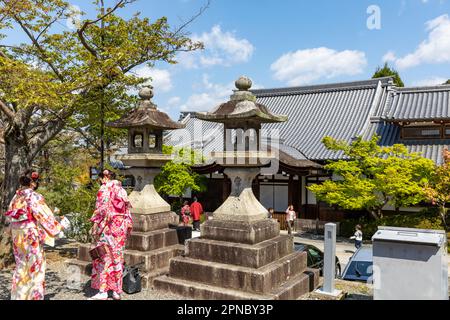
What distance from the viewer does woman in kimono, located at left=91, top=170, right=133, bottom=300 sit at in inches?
Result: 233

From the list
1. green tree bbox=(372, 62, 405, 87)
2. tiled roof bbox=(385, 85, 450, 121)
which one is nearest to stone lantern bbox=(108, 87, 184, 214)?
tiled roof bbox=(385, 85, 450, 121)

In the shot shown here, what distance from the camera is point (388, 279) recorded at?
15.8 feet

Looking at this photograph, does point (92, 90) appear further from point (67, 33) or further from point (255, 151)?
point (255, 151)

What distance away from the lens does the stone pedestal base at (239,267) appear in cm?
590

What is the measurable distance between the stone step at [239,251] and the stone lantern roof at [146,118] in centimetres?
290

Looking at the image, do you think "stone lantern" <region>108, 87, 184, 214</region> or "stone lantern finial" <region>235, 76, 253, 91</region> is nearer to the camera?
"stone lantern finial" <region>235, 76, 253, 91</region>

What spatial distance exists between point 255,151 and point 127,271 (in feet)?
10.7

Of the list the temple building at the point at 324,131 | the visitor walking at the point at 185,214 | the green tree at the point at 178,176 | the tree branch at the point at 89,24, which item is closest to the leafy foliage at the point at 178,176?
the green tree at the point at 178,176

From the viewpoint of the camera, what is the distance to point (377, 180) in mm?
14094

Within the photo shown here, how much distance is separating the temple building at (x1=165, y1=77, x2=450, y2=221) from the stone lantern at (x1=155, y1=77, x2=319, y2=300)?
10212mm

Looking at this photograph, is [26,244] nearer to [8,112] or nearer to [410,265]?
[8,112]

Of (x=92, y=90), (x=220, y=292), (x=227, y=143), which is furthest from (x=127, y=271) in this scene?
(x=92, y=90)

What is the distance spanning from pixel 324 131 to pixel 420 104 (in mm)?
5165

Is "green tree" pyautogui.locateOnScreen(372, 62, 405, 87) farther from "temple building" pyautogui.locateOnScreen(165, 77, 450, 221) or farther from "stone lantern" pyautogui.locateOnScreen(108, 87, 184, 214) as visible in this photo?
"stone lantern" pyautogui.locateOnScreen(108, 87, 184, 214)
